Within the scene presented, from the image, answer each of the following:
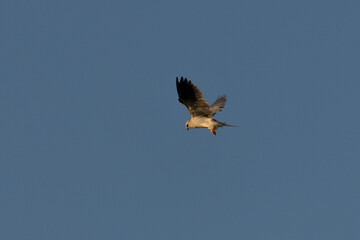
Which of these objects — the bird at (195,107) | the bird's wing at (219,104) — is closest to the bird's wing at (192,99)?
the bird at (195,107)

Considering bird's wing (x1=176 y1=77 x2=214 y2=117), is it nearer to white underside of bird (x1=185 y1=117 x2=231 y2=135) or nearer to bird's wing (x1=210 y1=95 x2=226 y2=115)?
white underside of bird (x1=185 y1=117 x2=231 y2=135)

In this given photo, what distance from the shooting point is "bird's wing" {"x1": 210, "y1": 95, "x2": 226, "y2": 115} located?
4181 cm

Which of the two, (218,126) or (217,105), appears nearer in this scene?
(218,126)

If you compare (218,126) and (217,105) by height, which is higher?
(217,105)

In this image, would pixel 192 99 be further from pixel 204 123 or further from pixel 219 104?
pixel 219 104

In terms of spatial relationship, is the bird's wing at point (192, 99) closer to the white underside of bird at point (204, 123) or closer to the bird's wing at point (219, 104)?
the white underside of bird at point (204, 123)

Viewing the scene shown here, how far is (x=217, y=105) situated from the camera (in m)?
42.5

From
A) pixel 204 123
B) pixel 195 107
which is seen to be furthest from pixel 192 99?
pixel 204 123

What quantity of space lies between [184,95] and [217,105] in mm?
5026

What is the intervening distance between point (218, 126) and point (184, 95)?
3.11 m

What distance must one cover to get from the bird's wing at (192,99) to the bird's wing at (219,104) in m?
2.03

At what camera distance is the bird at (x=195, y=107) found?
37.3 metres

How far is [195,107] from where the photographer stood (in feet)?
128

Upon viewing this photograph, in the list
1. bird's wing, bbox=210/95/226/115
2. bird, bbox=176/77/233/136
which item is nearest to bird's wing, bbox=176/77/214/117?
bird, bbox=176/77/233/136
